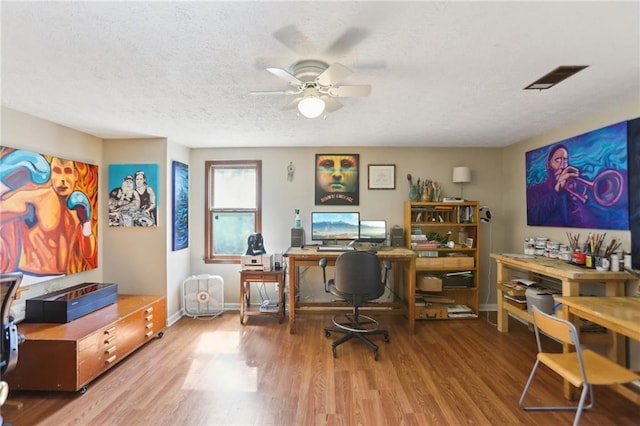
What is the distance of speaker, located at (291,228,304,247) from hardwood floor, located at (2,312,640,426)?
3.82 feet

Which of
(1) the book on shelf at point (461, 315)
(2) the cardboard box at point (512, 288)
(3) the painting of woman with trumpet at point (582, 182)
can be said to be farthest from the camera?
(1) the book on shelf at point (461, 315)

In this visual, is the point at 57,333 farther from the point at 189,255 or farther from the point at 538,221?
the point at 538,221

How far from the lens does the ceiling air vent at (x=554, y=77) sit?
1867mm

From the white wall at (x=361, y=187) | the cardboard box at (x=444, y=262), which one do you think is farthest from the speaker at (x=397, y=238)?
the cardboard box at (x=444, y=262)

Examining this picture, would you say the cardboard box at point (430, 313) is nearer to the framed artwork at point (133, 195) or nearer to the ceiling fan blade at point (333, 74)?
the ceiling fan blade at point (333, 74)

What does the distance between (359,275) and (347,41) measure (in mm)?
2064

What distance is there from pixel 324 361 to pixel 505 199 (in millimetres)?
A: 3367

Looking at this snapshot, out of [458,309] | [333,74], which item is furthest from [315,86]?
[458,309]

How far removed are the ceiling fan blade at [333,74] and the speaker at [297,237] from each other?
2416mm

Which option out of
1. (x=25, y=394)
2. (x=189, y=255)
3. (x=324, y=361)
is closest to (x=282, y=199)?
(x=189, y=255)

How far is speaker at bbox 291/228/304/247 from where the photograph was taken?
3.96 meters

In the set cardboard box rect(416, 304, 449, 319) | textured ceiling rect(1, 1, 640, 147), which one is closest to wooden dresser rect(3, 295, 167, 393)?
textured ceiling rect(1, 1, 640, 147)

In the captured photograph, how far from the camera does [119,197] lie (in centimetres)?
358

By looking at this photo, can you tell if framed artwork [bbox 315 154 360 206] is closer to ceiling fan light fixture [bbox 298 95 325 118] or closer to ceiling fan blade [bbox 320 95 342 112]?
ceiling fan blade [bbox 320 95 342 112]
